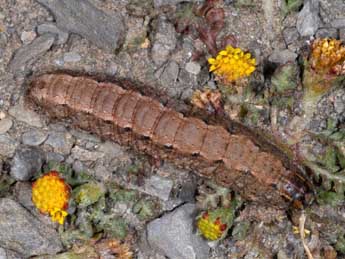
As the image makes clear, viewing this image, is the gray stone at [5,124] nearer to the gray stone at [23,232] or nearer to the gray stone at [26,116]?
the gray stone at [26,116]

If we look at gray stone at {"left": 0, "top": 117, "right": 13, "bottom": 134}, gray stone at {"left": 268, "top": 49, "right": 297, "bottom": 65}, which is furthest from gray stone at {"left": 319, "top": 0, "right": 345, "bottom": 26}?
gray stone at {"left": 0, "top": 117, "right": 13, "bottom": 134}

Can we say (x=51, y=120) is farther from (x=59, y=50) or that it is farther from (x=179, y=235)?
(x=179, y=235)

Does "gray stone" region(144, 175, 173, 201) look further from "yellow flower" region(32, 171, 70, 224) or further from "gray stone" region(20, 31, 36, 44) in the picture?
"gray stone" region(20, 31, 36, 44)

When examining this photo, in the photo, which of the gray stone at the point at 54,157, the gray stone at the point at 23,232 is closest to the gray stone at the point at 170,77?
the gray stone at the point at 54,157

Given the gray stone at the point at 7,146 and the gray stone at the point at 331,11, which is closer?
the gray stone at the point at 7,146

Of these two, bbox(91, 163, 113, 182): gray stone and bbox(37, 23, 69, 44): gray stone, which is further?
bbox(37, 23, 69, 44): gray stone

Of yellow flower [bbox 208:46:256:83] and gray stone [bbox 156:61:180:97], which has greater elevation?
yellow flower [bbox 208:46:256:83]

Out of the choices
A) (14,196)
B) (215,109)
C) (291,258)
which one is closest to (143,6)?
(215,109)
